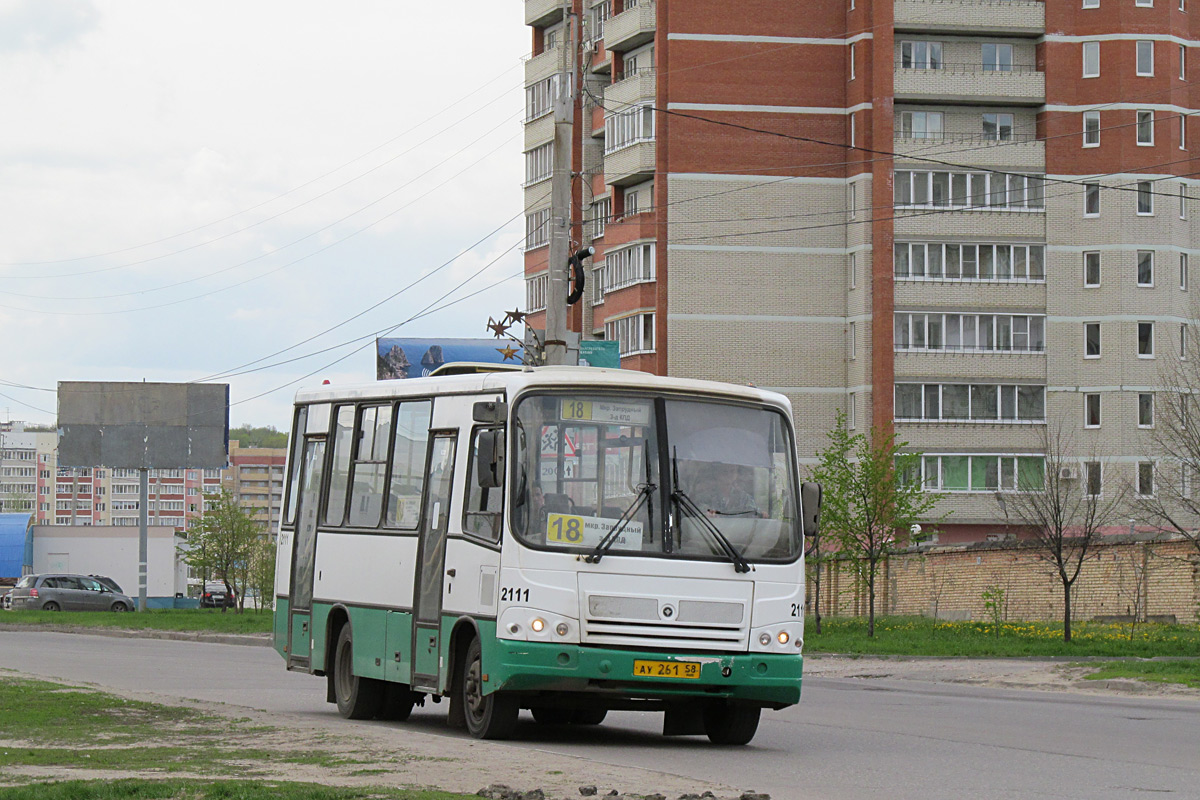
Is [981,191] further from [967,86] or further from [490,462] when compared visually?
[490,462]

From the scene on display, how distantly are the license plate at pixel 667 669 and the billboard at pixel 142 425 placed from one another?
166ft

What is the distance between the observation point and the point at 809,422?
236 ft

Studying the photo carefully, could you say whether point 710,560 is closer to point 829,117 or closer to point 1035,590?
point 1035,590

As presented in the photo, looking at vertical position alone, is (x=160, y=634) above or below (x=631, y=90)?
below

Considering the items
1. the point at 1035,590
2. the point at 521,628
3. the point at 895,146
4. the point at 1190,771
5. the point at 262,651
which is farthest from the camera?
the point at 895,146

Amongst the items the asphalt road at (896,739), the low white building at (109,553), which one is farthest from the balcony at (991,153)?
the asphalt road at (896,739)

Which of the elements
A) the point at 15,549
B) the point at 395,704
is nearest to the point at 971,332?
the point at 15,549

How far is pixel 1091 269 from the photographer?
7119 cm

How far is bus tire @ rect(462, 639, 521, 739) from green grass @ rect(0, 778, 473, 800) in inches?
168

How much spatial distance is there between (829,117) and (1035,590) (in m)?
31.0

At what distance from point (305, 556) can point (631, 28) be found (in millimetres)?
56098

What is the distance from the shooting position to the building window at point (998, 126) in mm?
71750

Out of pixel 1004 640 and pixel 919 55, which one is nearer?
pixel 1004 640

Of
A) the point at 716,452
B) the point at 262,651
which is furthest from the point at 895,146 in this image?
the point at 716,452
